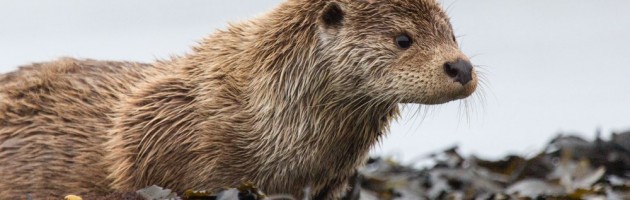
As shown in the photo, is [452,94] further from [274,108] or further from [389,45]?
[274,108]

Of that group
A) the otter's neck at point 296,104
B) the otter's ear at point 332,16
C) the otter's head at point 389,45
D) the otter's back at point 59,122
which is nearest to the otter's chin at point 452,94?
the otter's head at point 389,45

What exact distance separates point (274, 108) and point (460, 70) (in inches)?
45.1

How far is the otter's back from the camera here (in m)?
9.39

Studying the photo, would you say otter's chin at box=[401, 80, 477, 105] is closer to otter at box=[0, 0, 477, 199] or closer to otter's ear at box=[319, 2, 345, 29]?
otter at box=[0, 0, 477, 199]

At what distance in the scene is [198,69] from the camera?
9.41 meters

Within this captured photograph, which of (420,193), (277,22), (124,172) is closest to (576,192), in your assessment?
(420,193)

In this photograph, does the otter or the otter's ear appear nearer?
the otter

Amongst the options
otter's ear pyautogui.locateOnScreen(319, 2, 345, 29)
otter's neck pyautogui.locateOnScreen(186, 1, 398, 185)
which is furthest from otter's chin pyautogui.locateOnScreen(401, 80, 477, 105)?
otter's ear pyautogui.locateOnScreen(319, 2, 345, 29)

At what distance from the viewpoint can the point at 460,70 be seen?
28.5 ft

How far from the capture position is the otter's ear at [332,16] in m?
9.05

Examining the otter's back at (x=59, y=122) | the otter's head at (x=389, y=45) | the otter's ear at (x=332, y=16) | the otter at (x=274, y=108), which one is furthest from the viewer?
the otter's back at (x=59, y=122)

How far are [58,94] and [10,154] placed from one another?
488mm

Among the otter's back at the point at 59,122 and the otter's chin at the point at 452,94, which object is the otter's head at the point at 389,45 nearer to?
the otter's chin at the point at 452,94

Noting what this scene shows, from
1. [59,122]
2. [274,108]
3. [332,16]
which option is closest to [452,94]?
[332,16]
